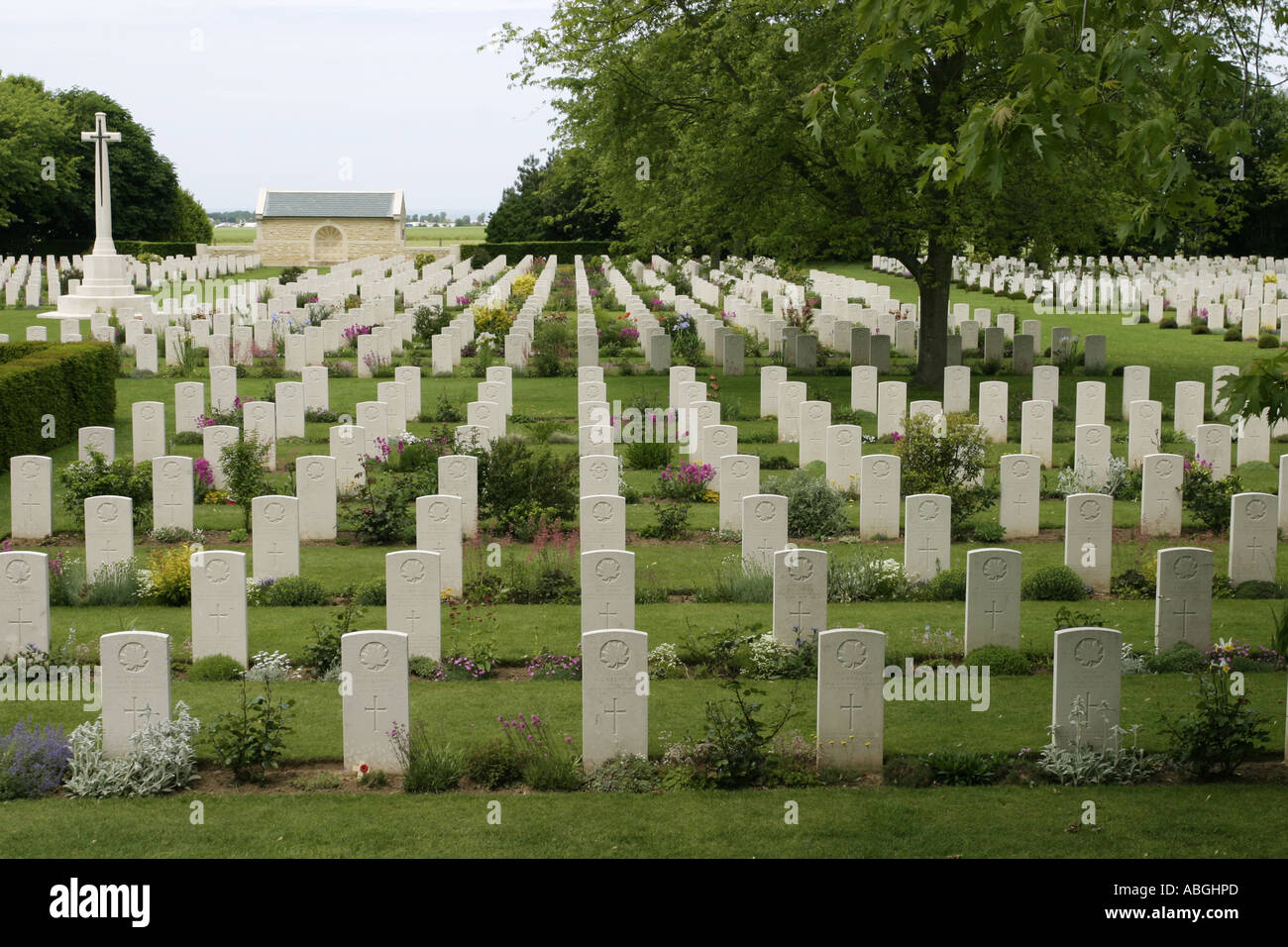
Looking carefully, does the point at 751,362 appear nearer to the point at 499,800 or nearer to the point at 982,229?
the point at 982,229

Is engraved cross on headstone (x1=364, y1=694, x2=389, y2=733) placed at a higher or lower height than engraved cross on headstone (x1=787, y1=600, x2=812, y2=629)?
lower

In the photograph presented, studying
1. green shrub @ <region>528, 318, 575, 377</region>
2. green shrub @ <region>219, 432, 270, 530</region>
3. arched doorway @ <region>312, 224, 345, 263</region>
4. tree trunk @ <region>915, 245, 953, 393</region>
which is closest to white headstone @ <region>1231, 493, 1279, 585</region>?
green shrub @ <region>219, 432, 270, 530</region>

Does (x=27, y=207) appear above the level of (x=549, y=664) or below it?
above

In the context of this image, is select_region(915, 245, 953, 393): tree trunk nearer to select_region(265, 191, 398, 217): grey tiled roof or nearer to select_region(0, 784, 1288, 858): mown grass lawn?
select_region(0, 784, 1288, 858): mown grass lawn

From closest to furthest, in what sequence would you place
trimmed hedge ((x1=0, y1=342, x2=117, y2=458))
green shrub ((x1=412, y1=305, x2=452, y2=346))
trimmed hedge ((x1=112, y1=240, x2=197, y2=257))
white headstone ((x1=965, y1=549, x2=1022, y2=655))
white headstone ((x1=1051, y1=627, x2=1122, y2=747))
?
white headstone ((x1=1051, y1=627, x2=1122, y2=747)) → white headstone ((x1=965, y1=549, x2=1022, y2=655)) → trimmed hedge ((x1=0, y1=342, x2=117, y2=458)) → green shrub ((x1=412, y1=305, x2=452, y2=346)) → trimmed hedge ((x1=112, y1=240, x2=197, y2=257))

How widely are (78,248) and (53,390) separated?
4558 centimetres

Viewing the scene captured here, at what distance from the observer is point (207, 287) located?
46.4 m

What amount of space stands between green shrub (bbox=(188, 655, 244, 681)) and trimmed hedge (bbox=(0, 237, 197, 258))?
173 ft

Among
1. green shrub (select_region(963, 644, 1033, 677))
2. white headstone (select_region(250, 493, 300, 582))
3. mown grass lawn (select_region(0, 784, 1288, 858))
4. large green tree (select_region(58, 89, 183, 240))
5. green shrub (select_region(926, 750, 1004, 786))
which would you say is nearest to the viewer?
mown grass lawn (select_region(0, 784, 1288, 858))

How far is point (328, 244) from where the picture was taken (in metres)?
67.4

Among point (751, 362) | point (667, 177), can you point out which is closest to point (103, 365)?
point (667, 177)

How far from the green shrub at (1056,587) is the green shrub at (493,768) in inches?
223

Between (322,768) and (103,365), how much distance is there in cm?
1410

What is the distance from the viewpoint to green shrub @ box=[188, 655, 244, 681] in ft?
32.1
